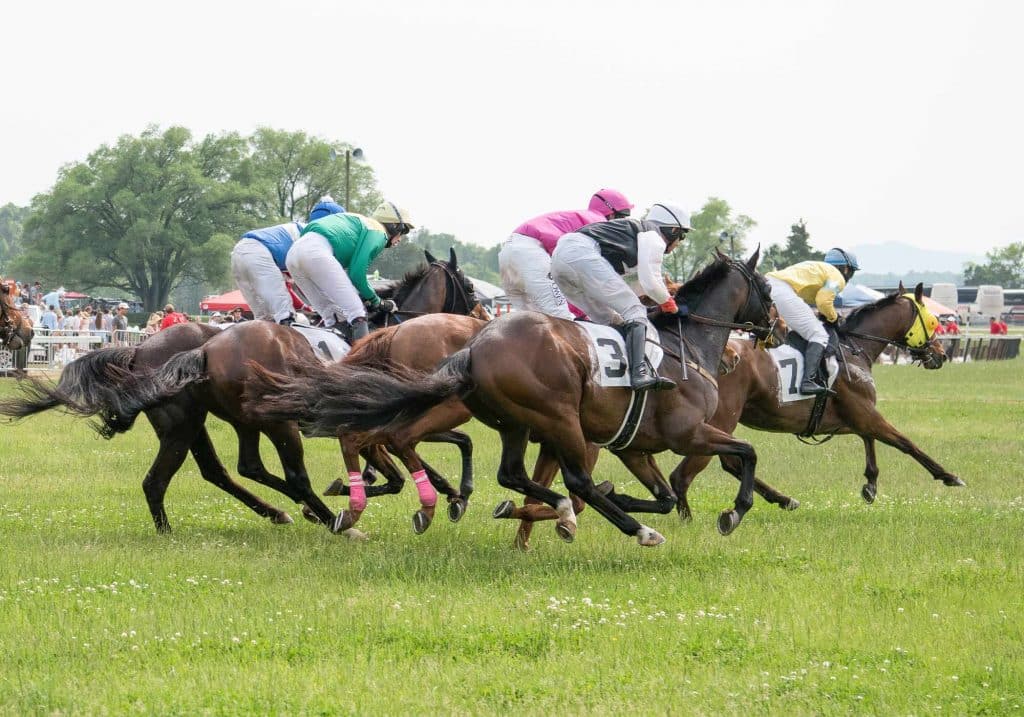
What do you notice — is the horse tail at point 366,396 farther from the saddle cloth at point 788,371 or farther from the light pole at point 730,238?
the saddle cloth at point 788,371

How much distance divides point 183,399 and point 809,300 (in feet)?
19.6

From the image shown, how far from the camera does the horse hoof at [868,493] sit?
11445 millimetres

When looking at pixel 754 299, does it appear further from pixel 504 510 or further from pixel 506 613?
pixel 506 613

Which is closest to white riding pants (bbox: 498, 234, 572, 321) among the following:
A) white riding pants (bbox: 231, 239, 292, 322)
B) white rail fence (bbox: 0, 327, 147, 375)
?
white riding pants (bbox: 231, 239, 292, 322)

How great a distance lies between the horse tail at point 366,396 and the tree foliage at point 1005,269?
141868mm

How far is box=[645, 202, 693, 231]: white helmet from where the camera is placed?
30.0 feet

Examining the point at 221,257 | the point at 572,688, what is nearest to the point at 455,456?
the point at 572,688

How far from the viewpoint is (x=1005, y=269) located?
472 ft

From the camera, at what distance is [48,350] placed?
29.1 m

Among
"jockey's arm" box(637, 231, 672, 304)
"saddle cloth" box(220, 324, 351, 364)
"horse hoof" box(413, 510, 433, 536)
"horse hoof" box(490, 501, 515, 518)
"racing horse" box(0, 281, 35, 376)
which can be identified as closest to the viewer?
"horse hoof" box(490, 501, 515, 518)

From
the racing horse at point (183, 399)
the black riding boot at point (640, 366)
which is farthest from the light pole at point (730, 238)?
the racing horse at point (183, 399)

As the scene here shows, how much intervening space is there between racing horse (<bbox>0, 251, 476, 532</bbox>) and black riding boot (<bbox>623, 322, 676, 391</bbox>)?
2.35m

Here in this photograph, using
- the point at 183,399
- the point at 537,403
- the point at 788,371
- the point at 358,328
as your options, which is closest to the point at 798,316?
the point at 788,371

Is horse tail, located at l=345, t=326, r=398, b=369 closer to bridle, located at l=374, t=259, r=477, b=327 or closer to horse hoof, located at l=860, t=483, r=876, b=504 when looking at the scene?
bridle, located at l=374, t=259, r=477, b=327
